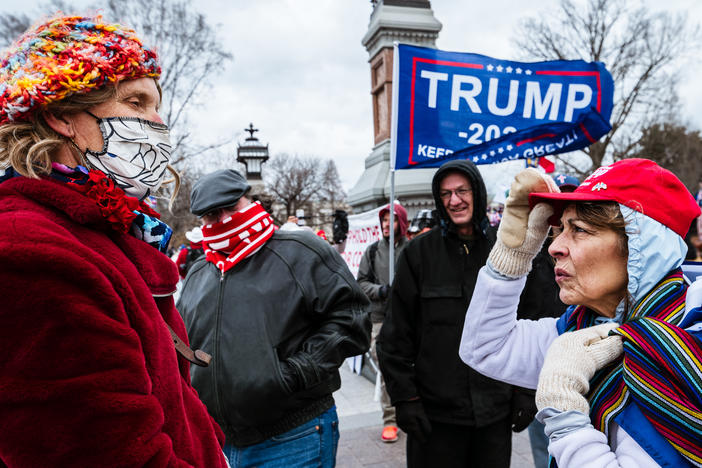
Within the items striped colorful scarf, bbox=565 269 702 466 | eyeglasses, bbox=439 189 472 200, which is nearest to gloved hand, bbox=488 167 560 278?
striped colorful scarf, bbox=565 269 702 466

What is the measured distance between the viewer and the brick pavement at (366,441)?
4160 mm

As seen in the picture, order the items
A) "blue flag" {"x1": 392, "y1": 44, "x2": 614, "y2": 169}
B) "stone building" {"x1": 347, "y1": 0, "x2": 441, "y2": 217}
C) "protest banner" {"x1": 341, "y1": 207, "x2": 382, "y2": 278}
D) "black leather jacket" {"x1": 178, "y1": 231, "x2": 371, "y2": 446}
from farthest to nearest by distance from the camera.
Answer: "stone building" {"x1": 347, "y1": 0, "x2": 441, "y2": 217}
"protest banner" {"x1": 341, "y1": 207, "x2": 382, "y2": 278}
"blue flag" {"x1": 392, "y1": 44, "x2": 614, "y2": 169}
"black leather jacket" {"x1": 178, "y1": 231, "x2": 371, "y2": 446}

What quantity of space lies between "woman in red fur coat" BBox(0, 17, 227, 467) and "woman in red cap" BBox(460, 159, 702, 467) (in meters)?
1.01

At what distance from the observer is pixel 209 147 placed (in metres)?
14.0

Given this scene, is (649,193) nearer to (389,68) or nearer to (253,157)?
(389,68)

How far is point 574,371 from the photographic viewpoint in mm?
1298

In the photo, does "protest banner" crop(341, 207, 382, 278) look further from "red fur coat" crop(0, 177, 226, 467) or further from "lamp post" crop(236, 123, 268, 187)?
"red fur coat" crop(0, 177, 226, 467)

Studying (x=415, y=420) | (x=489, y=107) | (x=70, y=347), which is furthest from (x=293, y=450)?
(x=489, y=107)

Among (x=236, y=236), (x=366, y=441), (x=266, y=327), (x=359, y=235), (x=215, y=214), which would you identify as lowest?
(x=366, y=441)

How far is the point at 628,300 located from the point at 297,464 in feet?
5.52

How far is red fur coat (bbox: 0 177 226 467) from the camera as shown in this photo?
952 mm

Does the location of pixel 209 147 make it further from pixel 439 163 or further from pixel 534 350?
pixel 534 350

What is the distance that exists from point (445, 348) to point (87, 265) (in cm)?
214

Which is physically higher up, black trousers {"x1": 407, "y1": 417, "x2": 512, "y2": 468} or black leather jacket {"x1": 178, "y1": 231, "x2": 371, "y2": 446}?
black leather jacket {"x1": 178, "y1": 231, "x2": 371, "y2": 446}
